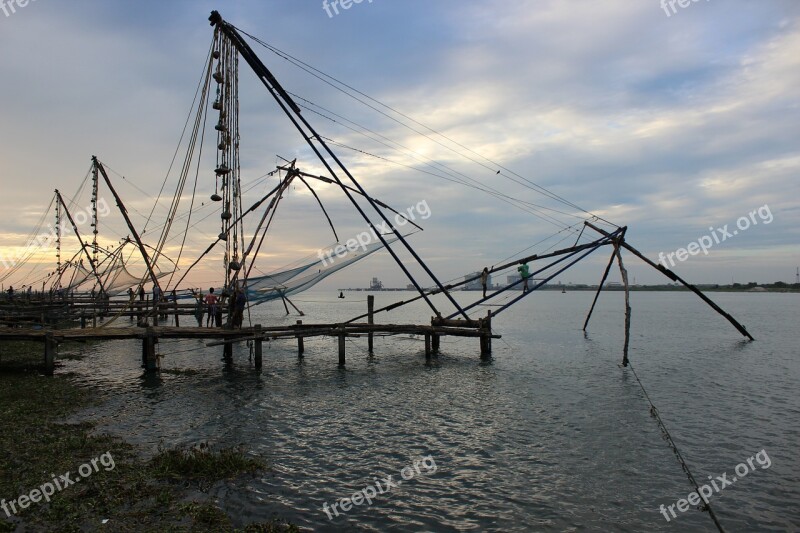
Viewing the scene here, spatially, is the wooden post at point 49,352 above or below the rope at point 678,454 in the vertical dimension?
above

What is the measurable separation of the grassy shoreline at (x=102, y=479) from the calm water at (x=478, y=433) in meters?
0.61

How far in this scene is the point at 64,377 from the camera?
19859 millimetres

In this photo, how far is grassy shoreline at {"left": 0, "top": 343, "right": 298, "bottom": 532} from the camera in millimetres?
7715

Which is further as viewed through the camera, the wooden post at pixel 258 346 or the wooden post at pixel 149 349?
the wooden post at pixel 258 346

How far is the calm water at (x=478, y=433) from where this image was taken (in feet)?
29.9

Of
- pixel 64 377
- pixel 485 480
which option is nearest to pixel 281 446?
pixel 485 480

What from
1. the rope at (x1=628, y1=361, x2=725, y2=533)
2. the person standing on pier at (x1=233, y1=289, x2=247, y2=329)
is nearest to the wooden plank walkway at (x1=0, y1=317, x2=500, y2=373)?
the person standing on pier at (x1=233, y1=289, x2=247, y2=329)

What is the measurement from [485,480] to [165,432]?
8442 mm

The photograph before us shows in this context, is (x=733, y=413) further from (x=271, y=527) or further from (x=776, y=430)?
(x=271, y=527)

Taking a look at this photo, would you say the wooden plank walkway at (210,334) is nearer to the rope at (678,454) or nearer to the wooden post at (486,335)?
the wooden post at (486,335)

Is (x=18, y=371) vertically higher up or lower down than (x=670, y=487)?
higher up

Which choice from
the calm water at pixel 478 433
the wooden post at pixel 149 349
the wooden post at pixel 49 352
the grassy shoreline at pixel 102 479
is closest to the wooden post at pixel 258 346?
the calm water at pixel 478 433

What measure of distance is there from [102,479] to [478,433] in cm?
906

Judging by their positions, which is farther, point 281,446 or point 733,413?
point 733,413
